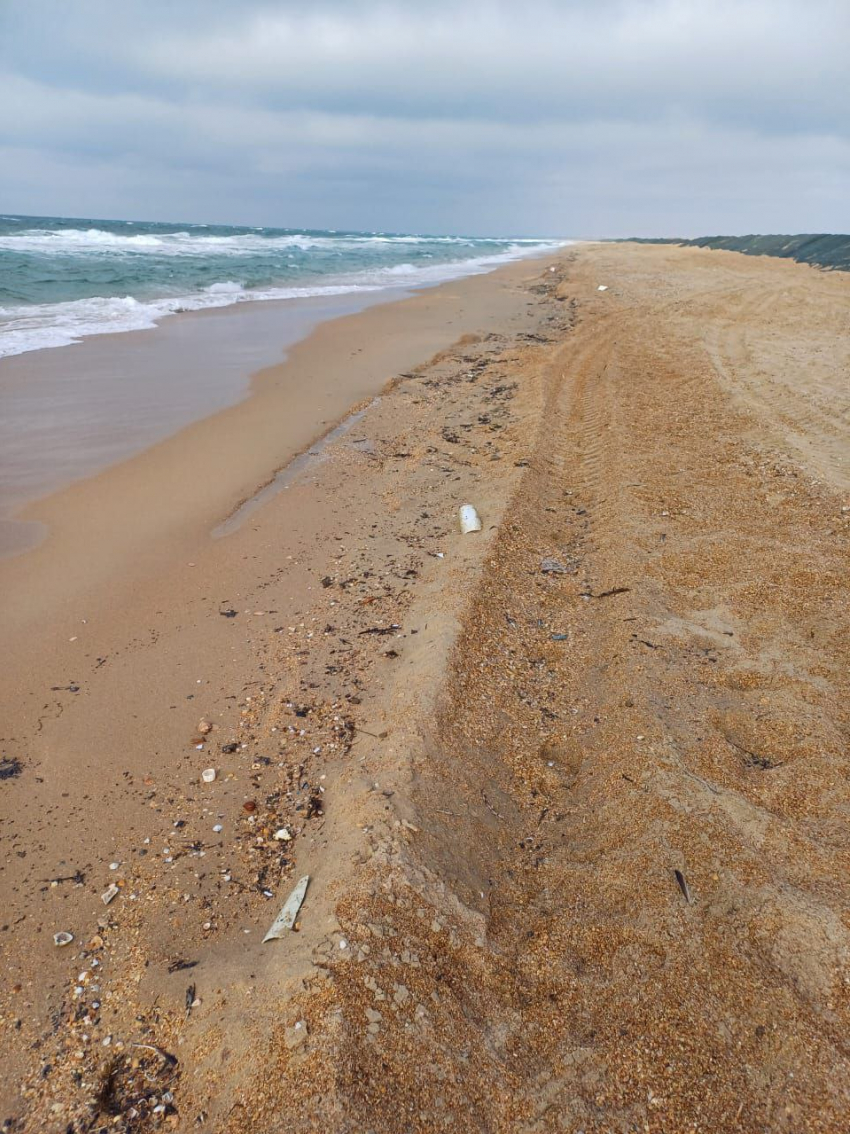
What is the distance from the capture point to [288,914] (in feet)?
6.40

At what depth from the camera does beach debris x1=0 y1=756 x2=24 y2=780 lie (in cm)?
255

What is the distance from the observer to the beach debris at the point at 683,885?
6.39 feet

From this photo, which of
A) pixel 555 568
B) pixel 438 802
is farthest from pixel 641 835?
pixel 555 568

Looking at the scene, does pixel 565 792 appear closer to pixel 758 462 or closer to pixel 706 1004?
pixel 706 1004

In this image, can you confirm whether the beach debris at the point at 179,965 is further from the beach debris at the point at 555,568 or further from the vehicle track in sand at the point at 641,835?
the beach debris at the point at 555,568

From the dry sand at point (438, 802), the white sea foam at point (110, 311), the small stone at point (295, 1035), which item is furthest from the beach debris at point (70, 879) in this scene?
the white sea foam at point (110, 311)

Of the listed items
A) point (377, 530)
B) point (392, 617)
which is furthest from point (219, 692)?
point (377, 530)

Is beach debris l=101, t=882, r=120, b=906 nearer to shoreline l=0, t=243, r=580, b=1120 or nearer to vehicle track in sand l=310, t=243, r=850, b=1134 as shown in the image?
shoreline l=0, t=243, r=580, b=1120

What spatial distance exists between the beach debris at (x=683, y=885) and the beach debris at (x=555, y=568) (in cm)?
214

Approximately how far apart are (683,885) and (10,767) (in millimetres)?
2502

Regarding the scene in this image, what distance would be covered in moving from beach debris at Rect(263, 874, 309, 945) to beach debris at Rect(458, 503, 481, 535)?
105 inches

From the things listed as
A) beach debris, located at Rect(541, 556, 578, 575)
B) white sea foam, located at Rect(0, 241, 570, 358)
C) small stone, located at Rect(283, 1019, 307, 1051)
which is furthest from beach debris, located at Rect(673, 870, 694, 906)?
white sea foam, located at Rect(0, 241, 570, 358)

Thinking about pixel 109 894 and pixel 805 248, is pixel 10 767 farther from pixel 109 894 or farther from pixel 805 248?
pixel 805 248

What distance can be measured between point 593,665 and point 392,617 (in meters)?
1.08
